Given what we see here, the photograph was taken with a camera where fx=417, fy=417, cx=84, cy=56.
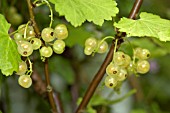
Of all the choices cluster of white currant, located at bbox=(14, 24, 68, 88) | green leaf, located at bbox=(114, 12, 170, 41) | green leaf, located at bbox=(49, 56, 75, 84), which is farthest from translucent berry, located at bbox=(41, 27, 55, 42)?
green leaf, located at bbox=(49, 56, 75, 84)

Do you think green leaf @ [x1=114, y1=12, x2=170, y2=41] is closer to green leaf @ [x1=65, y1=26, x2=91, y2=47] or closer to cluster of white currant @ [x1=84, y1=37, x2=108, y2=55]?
cluster of white currant @ [x1=84, y1=37, x2=108, y2=55]

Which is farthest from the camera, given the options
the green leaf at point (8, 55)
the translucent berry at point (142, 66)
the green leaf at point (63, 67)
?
the green leaf at point (63, 67)

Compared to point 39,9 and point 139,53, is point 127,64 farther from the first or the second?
point 39,9

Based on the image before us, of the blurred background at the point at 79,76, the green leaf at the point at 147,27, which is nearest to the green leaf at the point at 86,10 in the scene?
the green leaf at the point at 147,27

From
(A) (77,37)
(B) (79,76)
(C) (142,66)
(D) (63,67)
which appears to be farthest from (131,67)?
(B) (79,76)

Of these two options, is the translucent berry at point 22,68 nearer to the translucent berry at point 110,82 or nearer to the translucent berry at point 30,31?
the translucent berry at point 30,31

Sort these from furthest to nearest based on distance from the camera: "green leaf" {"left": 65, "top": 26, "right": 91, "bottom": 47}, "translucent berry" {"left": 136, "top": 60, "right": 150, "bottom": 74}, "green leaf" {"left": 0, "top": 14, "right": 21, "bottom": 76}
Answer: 1. "green leaf" {"left": 65, "top": 26, "right": 91, "bottom": 47}
2. "translucent berry" {"left": 136, "top": 60, "right": 150, "bottom": 74}
3. "green leaf" {"left": 0, "top": 14, "right": 21, "bottom": 76}
